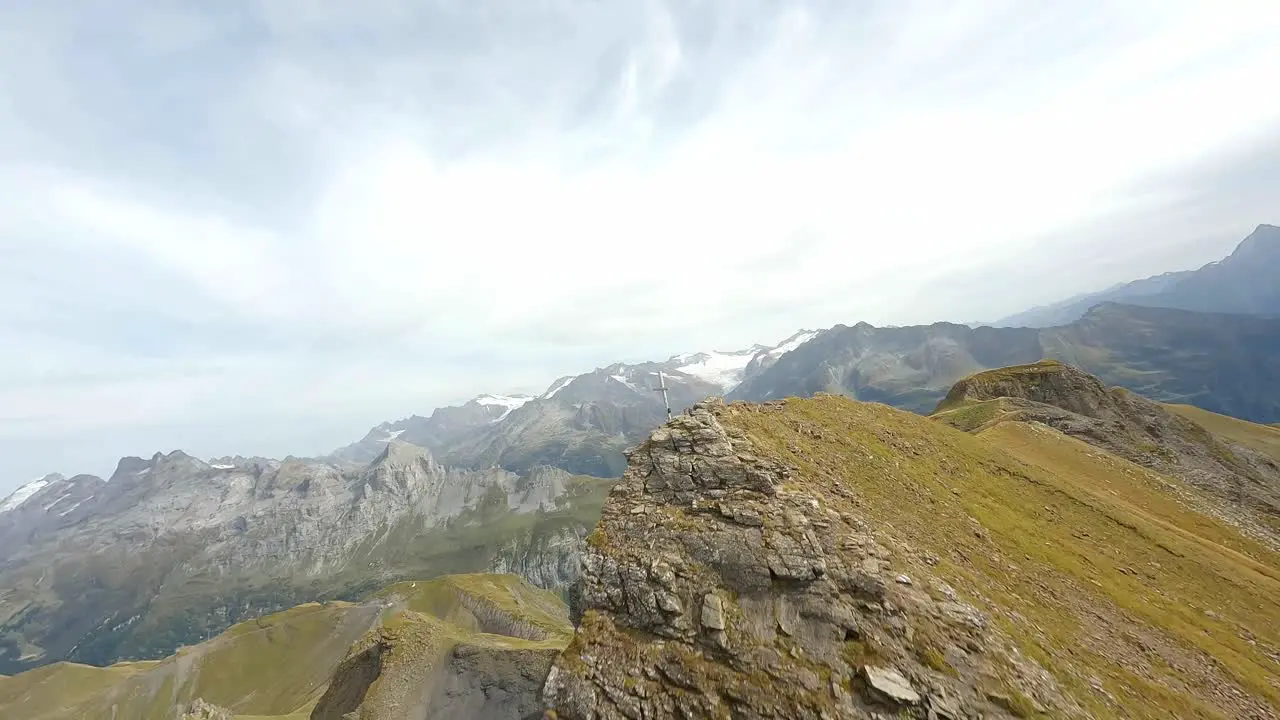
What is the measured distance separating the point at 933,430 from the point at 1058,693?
28039 millimetres

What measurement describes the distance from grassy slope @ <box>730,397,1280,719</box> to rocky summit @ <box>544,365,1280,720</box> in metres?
0.14

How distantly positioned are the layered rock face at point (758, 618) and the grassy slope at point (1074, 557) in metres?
3.30

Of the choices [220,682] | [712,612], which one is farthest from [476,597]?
[712,612]

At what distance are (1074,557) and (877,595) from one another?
19.2m

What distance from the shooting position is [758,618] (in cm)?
2472

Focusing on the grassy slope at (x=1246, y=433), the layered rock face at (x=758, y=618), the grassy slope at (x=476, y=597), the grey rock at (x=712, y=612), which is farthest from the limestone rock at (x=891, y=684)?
the grassy slope at (x=1246, y=433)

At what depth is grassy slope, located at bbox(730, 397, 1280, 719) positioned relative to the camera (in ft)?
76.8

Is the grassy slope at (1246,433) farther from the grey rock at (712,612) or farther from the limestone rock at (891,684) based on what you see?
the grey rock at (712,612)

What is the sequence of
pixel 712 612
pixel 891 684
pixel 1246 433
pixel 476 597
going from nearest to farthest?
pixel 891 684
pixel 712 612
pixel 1246 433
pixel 476 597

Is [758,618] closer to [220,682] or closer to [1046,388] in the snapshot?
[1046,388]

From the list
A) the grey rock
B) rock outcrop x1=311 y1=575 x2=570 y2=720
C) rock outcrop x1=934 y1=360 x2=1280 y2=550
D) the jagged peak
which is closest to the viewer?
the grey rock

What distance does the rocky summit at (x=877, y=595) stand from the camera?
2136 centimetres

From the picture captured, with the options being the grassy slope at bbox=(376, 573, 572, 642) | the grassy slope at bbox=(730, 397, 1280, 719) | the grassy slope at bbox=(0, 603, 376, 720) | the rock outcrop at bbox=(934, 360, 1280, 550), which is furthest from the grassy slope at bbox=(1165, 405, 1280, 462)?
the grassy slope at bbox=(0, 603, 376, 720)

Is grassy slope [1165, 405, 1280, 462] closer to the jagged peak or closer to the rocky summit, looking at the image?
the jagged peak
